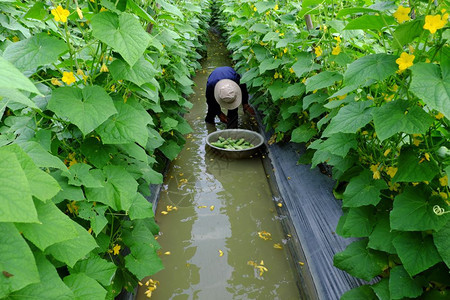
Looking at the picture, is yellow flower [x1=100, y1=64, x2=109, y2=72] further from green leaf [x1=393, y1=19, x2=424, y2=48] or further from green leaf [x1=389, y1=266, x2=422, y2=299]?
green leaf [x1=389, y1=266, x2=422, y2=299]

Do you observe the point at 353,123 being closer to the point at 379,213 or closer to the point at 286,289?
the point at 379,213

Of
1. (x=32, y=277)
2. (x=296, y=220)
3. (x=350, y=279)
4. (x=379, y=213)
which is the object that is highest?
(x=32, y=277)

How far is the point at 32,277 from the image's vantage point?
2.97 feet

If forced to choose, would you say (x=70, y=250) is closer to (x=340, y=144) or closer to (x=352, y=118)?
(x=352, y=118)

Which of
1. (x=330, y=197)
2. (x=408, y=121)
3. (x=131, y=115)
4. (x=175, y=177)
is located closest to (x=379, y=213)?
(x=408, y=121)

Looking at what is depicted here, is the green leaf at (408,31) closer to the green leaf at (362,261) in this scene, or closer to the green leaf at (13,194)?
the green leaf at (362,261)

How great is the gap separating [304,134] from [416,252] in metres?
1.95

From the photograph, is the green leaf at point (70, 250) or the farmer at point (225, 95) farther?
the farmer at point (225, 95)

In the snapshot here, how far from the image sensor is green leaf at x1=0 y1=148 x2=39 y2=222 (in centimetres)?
78

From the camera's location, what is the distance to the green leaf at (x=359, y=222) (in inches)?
74.9

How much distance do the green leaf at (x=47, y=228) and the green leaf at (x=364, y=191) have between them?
1.45 m

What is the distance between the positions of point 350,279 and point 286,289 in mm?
594

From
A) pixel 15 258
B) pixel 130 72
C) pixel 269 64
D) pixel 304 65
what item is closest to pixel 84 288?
pixel 15 258

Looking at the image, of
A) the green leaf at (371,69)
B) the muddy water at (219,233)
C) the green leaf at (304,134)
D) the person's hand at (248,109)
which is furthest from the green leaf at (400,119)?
the person's hand at (248,109)
